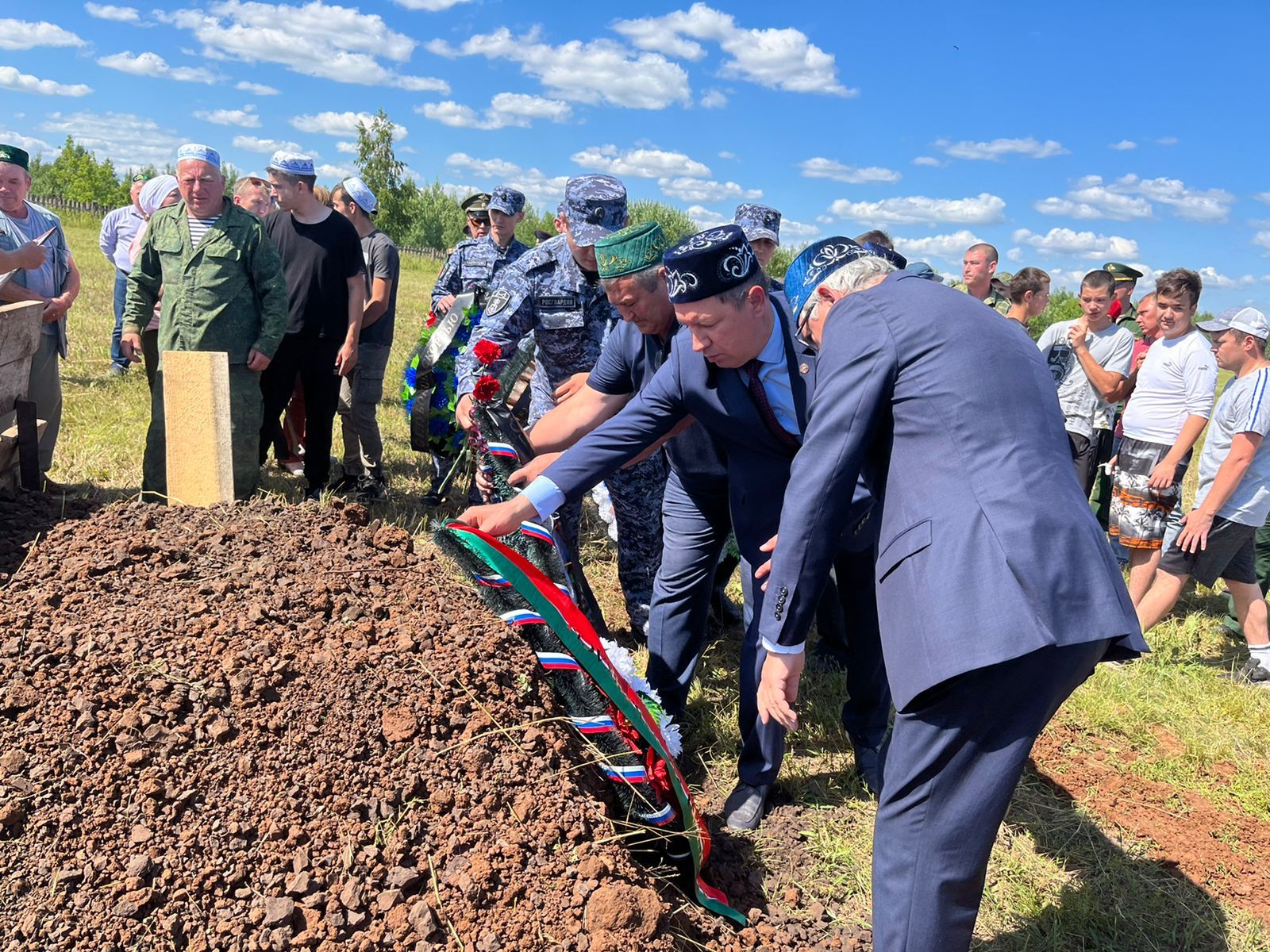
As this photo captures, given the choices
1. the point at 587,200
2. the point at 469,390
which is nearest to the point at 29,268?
the point at 469,390

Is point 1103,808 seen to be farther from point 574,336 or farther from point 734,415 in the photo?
point 574,336

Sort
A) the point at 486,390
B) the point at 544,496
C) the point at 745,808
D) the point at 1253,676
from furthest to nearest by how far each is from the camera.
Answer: the point at 1253,676 → the point at 486,390 → the point at 745,808 → the point at 544,496

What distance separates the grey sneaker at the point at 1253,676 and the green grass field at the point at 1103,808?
3.6 inches

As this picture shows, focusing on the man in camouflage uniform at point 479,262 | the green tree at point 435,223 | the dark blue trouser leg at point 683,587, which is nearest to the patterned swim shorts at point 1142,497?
the dark blue trouser leg at point 683,587

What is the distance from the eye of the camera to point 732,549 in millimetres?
4617

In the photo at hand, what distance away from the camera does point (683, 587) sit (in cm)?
345

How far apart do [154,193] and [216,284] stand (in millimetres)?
3630

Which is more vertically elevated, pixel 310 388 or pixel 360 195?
pixel 360 195

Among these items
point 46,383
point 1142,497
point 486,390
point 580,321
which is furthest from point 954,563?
point 46,383

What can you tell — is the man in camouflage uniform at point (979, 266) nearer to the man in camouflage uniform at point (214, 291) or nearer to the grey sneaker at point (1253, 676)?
the grey sneaker at point (1253, 676)

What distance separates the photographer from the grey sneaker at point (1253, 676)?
4836mm

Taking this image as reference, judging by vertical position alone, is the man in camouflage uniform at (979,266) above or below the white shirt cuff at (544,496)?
above

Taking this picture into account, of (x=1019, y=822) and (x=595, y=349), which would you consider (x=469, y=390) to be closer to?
(x=595, y=349)

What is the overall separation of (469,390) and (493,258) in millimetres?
2609
